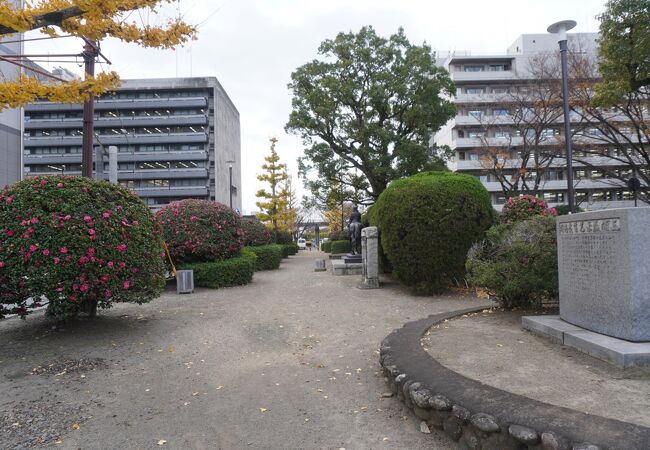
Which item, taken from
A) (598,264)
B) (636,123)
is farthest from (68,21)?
(636,123)

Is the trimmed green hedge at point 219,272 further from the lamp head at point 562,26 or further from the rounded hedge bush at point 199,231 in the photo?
the lamp head at point 562,26

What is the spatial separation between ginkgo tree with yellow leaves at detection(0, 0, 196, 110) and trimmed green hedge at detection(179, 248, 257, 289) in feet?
22.8

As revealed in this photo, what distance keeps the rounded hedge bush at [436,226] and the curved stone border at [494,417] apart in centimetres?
519

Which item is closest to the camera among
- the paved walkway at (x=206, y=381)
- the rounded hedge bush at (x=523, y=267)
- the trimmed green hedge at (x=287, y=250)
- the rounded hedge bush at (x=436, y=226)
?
the paved walkway at (x=206, y=381)

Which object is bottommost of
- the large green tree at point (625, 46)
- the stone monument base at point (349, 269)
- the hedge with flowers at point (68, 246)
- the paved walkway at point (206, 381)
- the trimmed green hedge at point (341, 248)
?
the paved walkway at point (206, 381)

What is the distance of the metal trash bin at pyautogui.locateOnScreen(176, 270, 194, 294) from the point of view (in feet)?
35.3

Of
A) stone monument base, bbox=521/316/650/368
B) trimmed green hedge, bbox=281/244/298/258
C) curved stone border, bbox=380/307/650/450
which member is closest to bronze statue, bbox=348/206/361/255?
stone monument base, bbox=521/316/650/368

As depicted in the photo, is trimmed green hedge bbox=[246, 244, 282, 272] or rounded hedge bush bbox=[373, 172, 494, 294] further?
trimmed green hedge bbox=[246, 244, 282, 272]

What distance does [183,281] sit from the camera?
10797mm

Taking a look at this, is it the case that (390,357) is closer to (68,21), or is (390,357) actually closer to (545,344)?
(545,344)

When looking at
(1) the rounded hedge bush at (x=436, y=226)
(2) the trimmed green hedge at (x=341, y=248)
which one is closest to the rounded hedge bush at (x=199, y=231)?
(1) the rounded hedge bush at (x=436, y=226)

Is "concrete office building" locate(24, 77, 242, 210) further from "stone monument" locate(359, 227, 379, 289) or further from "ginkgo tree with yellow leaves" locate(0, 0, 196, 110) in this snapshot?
"ginkgo tree with yellow leaves" locate(0, 0, 196, 110)

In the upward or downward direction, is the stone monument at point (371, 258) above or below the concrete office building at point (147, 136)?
below

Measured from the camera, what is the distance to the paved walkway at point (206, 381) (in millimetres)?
3326
